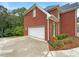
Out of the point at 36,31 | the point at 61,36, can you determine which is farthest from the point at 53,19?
the point at 36,31

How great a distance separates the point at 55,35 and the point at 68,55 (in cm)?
111

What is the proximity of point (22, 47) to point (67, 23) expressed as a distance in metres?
2.43

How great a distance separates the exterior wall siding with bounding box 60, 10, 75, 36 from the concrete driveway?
45.0 inches

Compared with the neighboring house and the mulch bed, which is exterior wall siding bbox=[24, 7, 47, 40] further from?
the mulch bed

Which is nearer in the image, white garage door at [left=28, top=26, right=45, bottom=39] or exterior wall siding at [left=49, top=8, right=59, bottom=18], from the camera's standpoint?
exterior wall siding at [left=49, top=8, right=59, bottom=18]

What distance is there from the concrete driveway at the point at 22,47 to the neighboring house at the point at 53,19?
0.40 meters

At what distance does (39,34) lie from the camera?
30.6 feet

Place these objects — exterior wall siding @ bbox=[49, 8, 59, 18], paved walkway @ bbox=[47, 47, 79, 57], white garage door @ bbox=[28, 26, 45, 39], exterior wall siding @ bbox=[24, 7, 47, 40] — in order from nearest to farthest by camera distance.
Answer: paved walkway @ bbox=[47, 47, 79, 57] < exterior wall siding @ bbox=[49, 8, 59, 18] < exterior wall siding @ bbox=[24, 7, 47, 40] < white garage door @ bbox=[28, 26, 45, 39]

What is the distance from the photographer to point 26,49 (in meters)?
8.94

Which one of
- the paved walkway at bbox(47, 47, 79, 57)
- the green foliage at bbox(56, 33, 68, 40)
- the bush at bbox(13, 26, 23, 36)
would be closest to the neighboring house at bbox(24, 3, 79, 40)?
the green foliage at bbox(56, 33, 68, 40)

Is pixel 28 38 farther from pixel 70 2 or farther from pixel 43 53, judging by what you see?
pixel 70 2

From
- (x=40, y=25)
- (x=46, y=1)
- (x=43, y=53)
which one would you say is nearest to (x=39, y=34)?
(x=40, y=25)

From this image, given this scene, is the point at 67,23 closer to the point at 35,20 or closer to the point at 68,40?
the point at 68,40

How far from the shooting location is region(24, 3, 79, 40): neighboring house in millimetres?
8867
